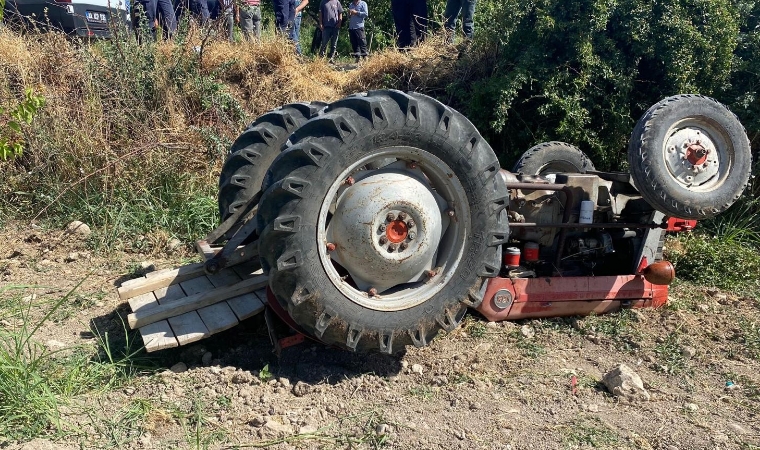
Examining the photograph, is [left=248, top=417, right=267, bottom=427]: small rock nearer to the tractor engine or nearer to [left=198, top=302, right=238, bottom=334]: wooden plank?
[left=198, top=302, right=238, bottom=334]: wooden plank

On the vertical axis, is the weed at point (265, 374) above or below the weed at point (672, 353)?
above

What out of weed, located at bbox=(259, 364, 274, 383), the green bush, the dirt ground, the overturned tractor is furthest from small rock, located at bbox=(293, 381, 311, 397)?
the green bush

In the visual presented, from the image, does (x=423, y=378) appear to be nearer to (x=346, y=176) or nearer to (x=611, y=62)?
(x=346, y=176)

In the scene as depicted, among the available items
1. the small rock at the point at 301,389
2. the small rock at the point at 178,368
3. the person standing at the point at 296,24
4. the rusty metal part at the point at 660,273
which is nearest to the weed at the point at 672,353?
the rusty metal part at the point at 660,273

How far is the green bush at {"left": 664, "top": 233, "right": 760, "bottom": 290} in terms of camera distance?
5539 mm

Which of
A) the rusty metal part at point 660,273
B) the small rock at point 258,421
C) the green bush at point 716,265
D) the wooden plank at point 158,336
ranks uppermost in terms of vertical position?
the rusty metal part at point 660,273

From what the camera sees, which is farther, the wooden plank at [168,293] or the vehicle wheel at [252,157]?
the vehicle wheel at [252,157]

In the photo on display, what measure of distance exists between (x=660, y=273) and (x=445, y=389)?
6.14 ft

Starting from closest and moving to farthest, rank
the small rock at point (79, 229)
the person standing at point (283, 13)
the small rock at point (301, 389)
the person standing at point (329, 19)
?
the small rock at point (301, 389) < the small rock at point (79, 229) < the person standing at point (283, 13) < the person standing at point (329, 19)

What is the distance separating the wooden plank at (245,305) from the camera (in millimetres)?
3924

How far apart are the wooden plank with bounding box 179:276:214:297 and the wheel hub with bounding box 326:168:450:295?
1018mm

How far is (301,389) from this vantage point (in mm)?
3664

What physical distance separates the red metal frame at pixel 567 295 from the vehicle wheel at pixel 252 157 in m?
1.74

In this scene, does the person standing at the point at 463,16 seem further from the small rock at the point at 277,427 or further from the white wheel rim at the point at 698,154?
the small rock at the point at 277,427
